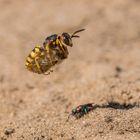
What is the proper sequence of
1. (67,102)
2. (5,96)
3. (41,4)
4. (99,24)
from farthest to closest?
(41,4) → (99,24) → (5,96) → (67,102)

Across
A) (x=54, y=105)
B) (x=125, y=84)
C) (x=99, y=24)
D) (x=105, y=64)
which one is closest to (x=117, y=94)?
(x=125, y=84)

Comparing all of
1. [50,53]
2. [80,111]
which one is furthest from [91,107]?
[50,53]

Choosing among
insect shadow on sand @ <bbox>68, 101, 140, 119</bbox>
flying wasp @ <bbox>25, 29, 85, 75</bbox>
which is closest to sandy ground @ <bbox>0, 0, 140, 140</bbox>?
insect shadow on sand @ <bbox>68, 101, 140, 119</bbox>

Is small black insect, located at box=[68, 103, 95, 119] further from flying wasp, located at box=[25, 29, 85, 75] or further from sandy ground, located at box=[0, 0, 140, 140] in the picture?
flying wasp, located at box=[25, 29, 85, 75]

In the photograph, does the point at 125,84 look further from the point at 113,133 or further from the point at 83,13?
the point at 83,13

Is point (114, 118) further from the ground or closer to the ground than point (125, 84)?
closer to the ground

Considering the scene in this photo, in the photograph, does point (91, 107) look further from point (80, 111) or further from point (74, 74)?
point (74, 74)

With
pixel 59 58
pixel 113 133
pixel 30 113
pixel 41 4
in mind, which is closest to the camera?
pixel 113 133

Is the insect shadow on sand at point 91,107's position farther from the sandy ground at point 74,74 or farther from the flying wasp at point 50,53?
the flying wasp at point 50,53
